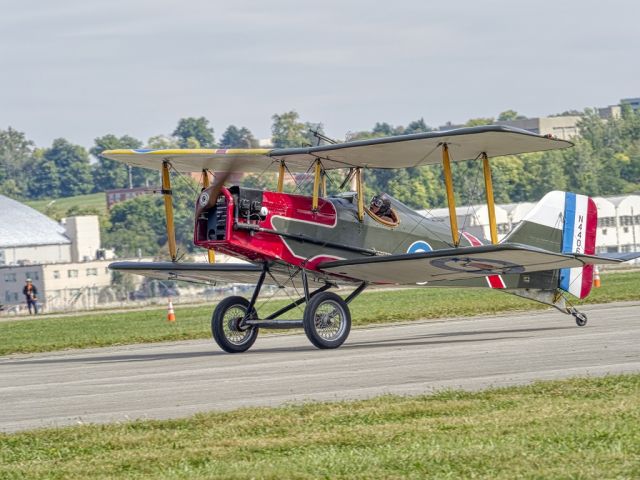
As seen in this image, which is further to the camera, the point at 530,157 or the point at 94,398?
the point at 530,157

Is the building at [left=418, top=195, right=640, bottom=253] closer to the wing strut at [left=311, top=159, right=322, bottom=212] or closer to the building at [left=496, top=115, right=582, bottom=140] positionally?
the wing strut at [left=311, top=159, right=322, bottom=212]

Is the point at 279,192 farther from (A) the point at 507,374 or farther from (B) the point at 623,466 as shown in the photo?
(B) the point at 623,466

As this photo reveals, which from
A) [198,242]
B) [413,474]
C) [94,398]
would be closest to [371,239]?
[198,242]

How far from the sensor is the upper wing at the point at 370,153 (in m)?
19.3

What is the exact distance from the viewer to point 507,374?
550 inches

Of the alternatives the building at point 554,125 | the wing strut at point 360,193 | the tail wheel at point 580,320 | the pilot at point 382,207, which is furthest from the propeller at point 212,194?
the building at point 554,125

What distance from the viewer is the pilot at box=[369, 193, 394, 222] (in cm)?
2084

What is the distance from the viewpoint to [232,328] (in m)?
20.1

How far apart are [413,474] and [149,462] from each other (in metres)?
2.10

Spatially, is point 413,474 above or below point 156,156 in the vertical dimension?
below

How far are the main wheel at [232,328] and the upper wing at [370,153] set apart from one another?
2136 mm

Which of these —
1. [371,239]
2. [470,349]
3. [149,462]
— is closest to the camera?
[149,462]

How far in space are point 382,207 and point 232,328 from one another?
10.3 feet

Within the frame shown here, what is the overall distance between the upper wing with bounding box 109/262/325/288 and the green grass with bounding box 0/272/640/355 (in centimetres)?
70
